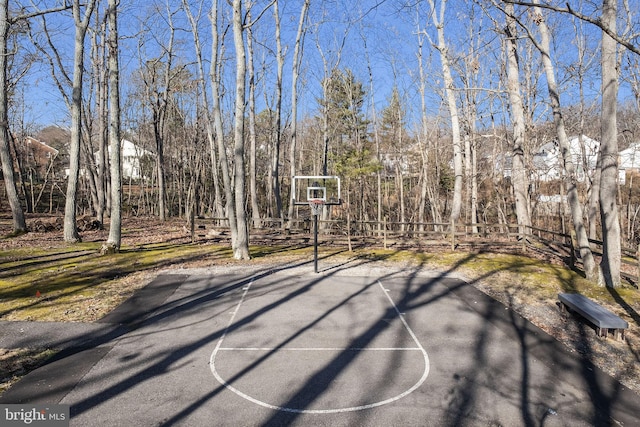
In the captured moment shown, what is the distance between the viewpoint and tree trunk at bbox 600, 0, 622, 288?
884 cm

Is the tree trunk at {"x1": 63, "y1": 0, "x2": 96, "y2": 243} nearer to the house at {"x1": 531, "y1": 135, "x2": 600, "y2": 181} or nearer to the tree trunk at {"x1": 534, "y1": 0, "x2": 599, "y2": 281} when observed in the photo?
the tree trunk at {"x1": 534, "y1": 0, "x2": 599, "y2": 281}

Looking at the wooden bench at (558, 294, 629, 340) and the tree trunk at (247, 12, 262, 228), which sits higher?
the tree trunk at (247, 12, 262, 228)

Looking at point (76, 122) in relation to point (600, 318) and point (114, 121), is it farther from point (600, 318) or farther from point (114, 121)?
point (600, 318)

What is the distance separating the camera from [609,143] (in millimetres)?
8945

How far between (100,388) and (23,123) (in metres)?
36.4

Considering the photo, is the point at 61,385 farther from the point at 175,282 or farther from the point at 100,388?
the point at 175,282

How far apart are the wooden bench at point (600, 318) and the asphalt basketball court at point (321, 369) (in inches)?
36.0

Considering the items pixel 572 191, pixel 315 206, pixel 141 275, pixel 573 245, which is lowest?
pixel 141 275

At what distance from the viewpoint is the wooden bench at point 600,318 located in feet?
21.2

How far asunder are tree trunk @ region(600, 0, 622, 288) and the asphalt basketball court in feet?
11.3

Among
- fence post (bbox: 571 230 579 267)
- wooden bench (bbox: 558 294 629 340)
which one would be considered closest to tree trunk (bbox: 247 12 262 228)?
fence post (bbox: 571 230 579 267)

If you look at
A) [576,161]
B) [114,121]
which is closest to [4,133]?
[114,121]

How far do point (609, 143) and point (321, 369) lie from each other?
28.3 feet

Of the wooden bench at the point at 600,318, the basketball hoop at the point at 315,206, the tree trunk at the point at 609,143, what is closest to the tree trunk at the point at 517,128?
the tree trunk at the point at 609,143
